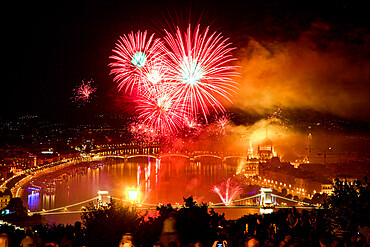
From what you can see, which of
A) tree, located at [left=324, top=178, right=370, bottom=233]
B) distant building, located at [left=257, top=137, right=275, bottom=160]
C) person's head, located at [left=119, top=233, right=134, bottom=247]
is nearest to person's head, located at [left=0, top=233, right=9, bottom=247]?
person's head, located at [left=119, top=233, right=134, bottom=247]

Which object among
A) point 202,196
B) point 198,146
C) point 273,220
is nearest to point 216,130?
point 198,146

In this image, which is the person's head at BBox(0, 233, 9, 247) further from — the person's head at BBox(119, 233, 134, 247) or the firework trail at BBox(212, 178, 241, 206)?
the firework trail at BBox(212, 178, 241, 206)

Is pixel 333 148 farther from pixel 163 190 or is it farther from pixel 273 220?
pixel 273 220

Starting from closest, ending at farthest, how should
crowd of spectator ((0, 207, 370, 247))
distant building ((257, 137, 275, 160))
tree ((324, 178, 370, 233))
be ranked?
Answer: 1. crowd of spectator ((0, 207, 370, 247))
2. tree ((324, 178, 370, 233))
3. distant building ((257, 137, 275, 160))

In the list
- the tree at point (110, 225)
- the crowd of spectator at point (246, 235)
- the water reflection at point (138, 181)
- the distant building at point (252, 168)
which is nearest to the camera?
the crowd of spectator at point (246, 235)

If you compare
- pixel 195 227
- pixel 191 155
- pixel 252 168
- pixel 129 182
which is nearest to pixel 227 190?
pixel 129 182

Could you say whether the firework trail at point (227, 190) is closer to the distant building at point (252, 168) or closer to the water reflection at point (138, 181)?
the water reflection at point (138, 181)

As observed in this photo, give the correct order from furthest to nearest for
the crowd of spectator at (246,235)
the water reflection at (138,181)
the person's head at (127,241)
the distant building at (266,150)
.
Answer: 1. the distant building at (266,150)
2. the water reflection at (138,181)
3. the crowd of spectator at (246,235)
4. the person's head at (127,241)

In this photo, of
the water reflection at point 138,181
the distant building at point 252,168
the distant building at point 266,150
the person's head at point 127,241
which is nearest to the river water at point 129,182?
the water reflection at point 138,181
